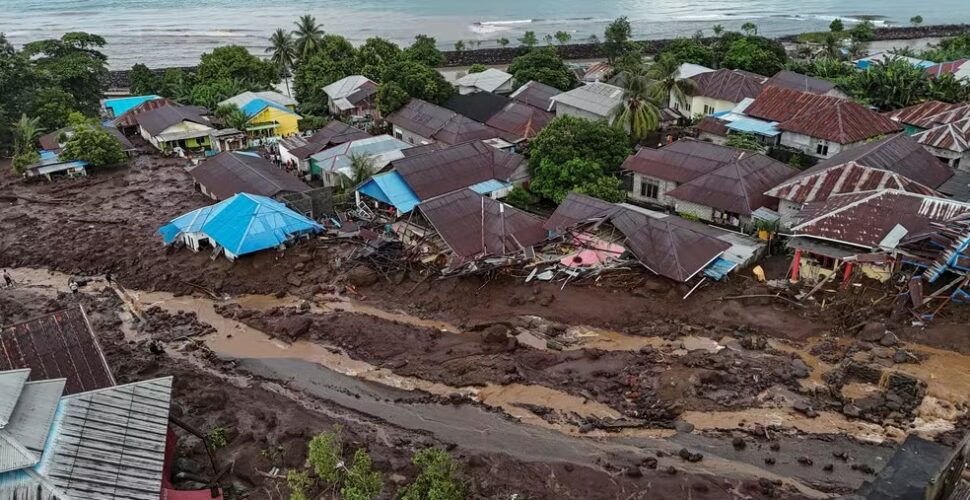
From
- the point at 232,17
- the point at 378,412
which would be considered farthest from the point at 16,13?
the point at 378,412

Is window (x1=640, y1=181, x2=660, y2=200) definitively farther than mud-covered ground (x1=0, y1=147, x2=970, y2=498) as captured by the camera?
Yes

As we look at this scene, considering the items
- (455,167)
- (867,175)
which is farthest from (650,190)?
(455,167)

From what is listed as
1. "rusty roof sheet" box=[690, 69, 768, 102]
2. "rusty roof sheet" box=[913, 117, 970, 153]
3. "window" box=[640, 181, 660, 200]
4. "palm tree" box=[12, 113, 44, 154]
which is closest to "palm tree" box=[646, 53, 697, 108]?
"rusty roof sheet" box=[690, 69, 768, 102]

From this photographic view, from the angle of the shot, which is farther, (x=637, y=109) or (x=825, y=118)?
(x=637, y=109)

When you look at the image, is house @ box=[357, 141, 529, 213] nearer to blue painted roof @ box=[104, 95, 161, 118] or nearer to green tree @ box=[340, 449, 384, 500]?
green tree @ box=[340, 449, 384, 500]

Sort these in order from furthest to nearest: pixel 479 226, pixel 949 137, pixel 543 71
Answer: pixel 543 71 < pixel 949 137 < pixel 479 226

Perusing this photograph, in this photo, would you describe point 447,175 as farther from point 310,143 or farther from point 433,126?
point 310,143

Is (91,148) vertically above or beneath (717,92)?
beneath
